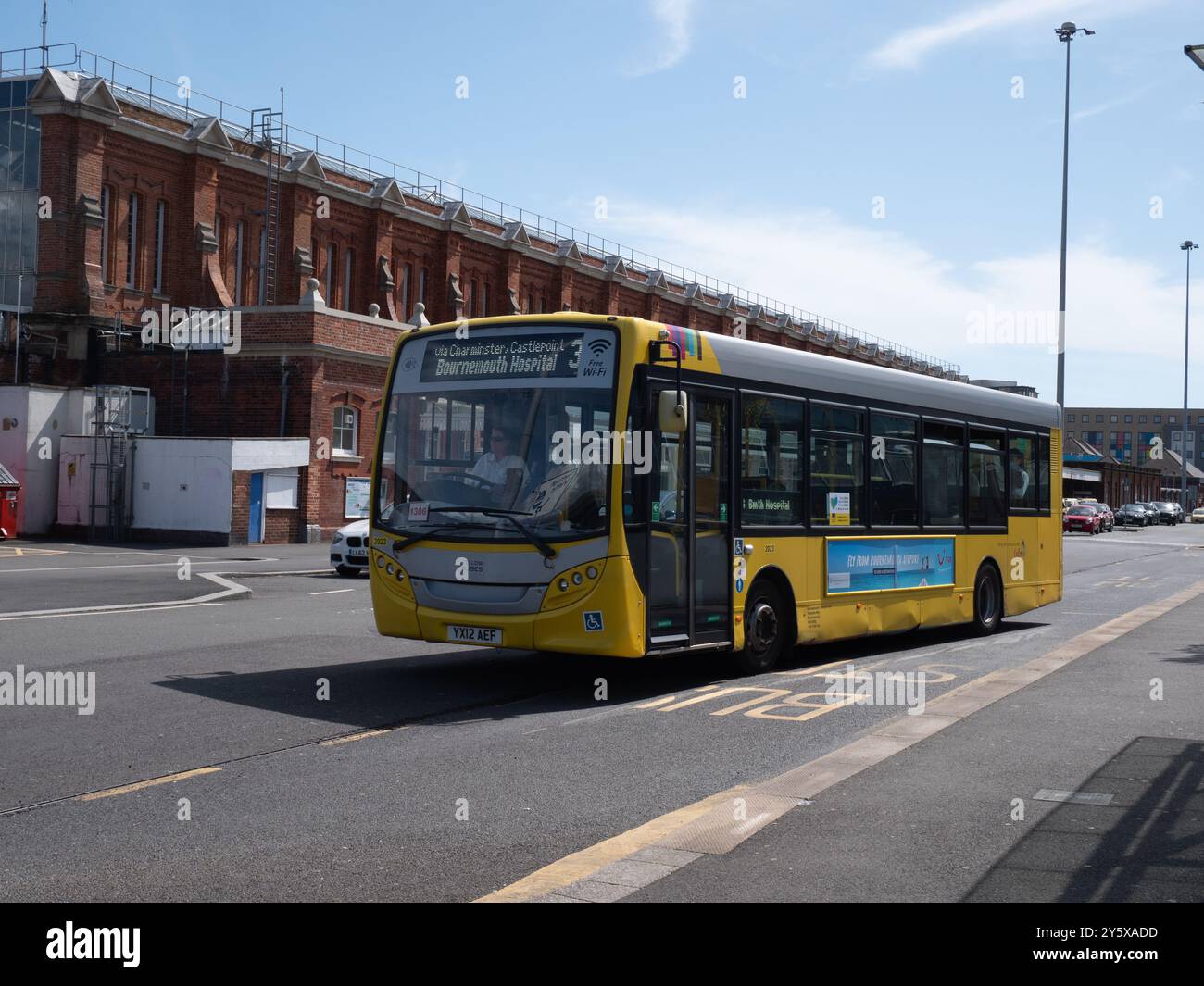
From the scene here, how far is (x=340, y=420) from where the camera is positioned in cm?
3716

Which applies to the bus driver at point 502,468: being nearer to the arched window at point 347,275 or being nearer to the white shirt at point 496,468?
the white shirt at point 496,468

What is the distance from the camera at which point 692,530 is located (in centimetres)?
1073

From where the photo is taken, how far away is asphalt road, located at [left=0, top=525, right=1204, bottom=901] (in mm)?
5508

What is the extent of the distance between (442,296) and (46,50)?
19697 millimetres

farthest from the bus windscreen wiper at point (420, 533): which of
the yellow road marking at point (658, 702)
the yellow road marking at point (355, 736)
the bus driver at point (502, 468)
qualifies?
the yellow road marking at point (355, 736)

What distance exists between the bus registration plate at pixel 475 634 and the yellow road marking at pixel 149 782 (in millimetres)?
3080

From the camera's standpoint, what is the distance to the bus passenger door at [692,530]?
10375mm

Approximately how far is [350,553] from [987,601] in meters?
12.8

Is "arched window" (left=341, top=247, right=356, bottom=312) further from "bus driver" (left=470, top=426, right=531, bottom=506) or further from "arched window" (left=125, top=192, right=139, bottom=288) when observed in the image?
"bus driver" (left=470, top=426, right=531, bottom=506)

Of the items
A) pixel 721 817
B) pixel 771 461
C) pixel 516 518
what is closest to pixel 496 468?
pixel 516 518

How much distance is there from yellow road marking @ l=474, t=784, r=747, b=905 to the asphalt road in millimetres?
92

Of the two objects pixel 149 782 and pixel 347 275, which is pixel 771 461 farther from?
pixel 347 275

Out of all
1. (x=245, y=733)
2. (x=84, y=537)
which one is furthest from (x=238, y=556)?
(x=245, y=733)

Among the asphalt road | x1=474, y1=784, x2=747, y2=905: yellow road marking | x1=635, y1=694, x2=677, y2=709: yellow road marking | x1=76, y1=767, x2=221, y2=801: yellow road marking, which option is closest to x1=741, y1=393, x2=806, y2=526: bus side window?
the asphalt road
